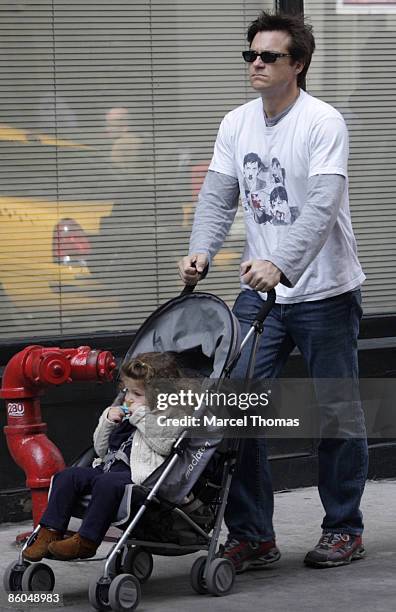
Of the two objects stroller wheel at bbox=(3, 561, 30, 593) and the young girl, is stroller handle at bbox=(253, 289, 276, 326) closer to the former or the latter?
the young girl

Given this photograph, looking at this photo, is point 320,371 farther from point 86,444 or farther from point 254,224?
point 86,444

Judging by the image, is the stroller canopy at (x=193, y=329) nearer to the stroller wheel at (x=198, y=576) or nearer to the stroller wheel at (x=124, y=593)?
the stroller wheel at (x=198, y=576)

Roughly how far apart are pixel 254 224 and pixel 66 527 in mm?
1505

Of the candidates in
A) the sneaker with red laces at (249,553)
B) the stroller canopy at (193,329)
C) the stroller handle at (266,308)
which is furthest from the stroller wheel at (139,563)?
the stroller handle at (266,308)

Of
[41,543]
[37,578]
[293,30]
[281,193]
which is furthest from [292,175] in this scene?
[37,578]

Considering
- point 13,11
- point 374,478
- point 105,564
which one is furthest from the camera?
point 374,478

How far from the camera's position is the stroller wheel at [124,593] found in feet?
16.1

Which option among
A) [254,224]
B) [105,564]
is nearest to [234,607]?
[105,564]

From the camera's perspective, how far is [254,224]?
5.71 m

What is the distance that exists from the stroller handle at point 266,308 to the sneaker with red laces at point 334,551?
1.12 meters

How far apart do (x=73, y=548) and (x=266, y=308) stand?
1.18 metres

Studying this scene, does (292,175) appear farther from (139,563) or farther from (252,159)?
(139,563)

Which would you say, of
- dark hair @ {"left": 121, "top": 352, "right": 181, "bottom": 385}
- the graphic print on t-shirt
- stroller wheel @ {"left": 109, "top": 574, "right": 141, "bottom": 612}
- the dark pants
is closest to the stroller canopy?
dark hair @ {"left": 121, "top": 352, "right": 181, "bottom": 385}

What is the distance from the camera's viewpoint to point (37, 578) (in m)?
5.17
